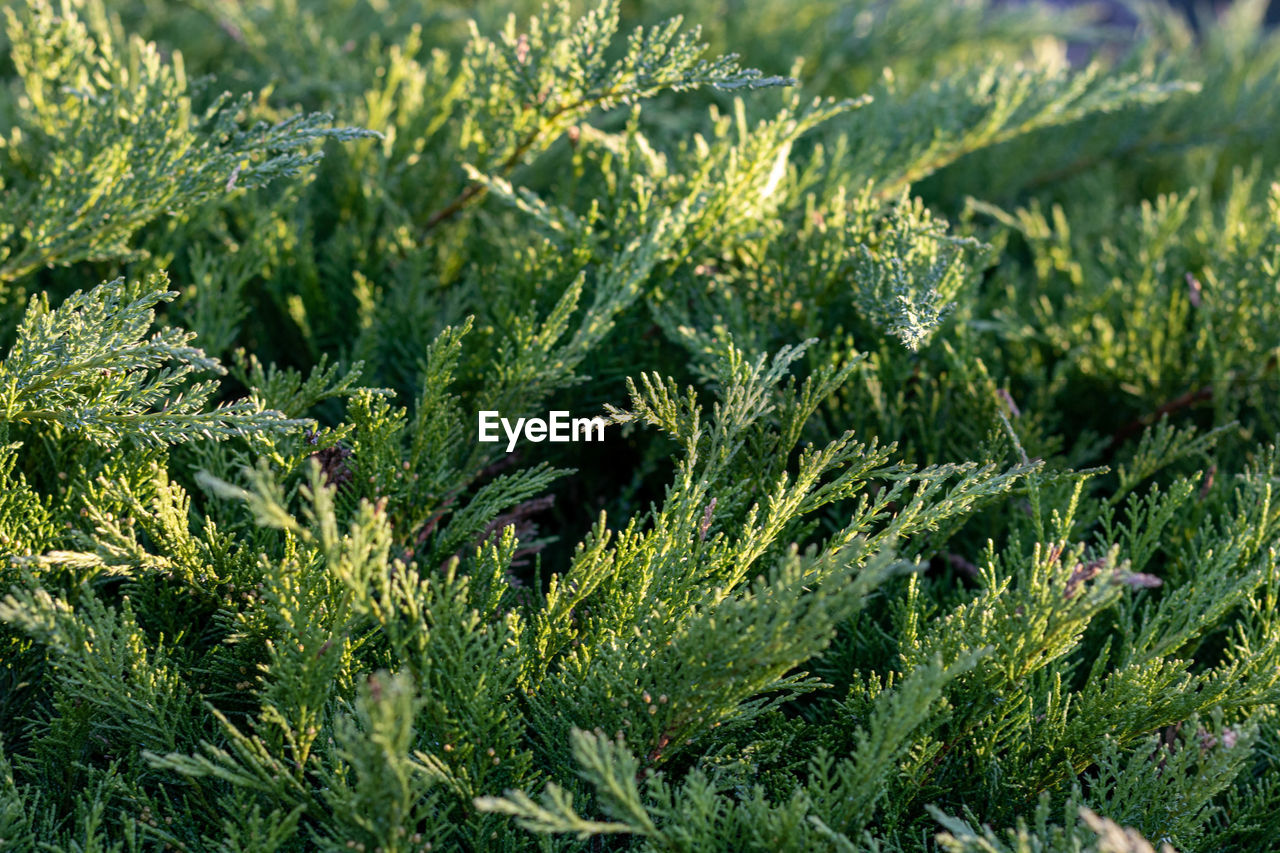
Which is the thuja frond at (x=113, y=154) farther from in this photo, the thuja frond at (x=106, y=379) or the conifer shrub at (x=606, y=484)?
the thuja frond at (x=106, y=379)

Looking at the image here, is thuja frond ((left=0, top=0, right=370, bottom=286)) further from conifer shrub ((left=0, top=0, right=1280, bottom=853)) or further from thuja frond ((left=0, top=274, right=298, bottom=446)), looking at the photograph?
thuja frond ((left=0, top=274, right=298, bottom=446))

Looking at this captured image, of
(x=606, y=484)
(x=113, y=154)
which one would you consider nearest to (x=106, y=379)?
(x=113, y=154)

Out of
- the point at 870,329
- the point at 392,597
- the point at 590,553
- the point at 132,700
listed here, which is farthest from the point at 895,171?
the point at 132,700

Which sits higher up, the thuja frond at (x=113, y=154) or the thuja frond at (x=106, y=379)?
the thuja frond at (x=113, y=154)

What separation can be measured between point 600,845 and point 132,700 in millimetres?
535

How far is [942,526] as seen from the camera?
1375 millimetres

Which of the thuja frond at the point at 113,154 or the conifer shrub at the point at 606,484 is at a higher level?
the thuja frond at the point at 113,154

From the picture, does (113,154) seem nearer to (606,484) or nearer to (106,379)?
(106,379)

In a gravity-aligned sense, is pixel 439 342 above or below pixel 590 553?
above

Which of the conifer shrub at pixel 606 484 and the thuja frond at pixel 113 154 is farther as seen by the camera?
the thuja frond at pixel 113 154

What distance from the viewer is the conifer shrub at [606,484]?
1027 mm

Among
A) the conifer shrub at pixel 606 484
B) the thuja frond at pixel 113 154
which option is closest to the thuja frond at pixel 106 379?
the conifer shrub at pixel 606 484

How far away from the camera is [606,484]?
1.65 meters

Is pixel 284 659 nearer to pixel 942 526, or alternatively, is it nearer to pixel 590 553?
pixel 590 553
